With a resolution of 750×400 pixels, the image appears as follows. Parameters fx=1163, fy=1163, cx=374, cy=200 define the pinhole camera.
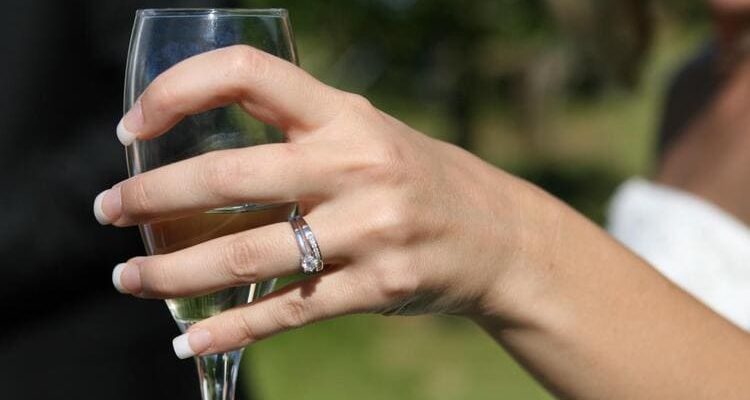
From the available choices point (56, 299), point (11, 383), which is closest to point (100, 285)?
point (56, 299)

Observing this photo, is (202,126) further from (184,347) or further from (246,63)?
(184,347)

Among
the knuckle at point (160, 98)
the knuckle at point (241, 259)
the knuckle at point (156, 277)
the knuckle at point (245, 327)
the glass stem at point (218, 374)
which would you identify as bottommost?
the glass stem at point (218, 374)

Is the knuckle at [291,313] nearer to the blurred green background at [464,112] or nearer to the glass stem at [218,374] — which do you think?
the glass stem at [218,374]

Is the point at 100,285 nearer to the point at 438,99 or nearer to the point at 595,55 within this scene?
the point at 595,55

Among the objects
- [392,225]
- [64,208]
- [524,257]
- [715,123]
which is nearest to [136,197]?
[392,225]

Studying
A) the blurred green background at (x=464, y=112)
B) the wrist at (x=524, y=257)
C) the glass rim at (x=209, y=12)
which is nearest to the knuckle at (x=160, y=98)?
the glass rim at (x=209, y=12)

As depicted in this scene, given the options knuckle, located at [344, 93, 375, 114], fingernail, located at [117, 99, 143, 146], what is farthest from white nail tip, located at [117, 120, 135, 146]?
knuckle, located at [344, 93, 375, 114]
